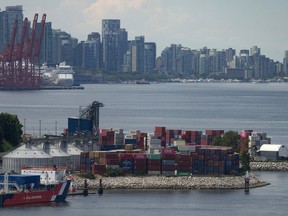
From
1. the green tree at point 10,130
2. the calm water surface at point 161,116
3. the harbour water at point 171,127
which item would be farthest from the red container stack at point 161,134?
the calm water surface at point 161,116

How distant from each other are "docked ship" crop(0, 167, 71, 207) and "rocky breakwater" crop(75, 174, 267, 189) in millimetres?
1696

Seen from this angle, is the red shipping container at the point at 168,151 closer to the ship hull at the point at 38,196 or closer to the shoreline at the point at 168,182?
the shoreline at the point at 168,182

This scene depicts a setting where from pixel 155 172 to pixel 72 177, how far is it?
2.65 meters

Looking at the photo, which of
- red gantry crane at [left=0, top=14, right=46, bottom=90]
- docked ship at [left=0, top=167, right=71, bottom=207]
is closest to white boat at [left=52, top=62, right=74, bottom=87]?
red gantry crane at [left=0, top=14, right=46, bottom=90]

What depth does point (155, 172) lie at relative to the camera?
36688 millimetres

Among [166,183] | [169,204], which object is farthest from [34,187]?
[166,183]

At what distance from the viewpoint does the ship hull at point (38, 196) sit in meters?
31.5

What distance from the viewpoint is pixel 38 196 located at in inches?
1271

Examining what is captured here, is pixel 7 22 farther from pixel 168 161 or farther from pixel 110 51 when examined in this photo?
pixel 168 161

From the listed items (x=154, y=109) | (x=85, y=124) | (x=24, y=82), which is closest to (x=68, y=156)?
(x=85, y=124)

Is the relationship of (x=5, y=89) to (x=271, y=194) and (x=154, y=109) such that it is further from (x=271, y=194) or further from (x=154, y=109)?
(x=271, y=194)

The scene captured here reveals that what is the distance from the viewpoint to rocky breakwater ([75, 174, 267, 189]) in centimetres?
3499

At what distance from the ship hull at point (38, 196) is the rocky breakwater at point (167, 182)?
1.81 metres

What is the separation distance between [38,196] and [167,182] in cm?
437
